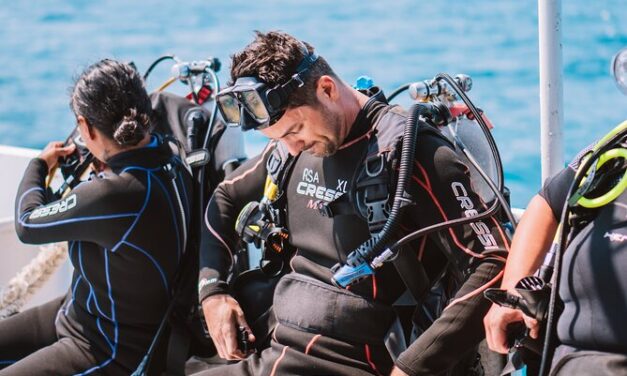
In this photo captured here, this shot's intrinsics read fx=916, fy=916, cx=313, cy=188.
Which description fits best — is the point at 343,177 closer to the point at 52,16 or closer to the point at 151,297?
the point at 151,297

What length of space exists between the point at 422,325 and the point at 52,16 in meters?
11.3

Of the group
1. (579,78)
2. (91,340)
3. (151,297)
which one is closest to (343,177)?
(151,297)

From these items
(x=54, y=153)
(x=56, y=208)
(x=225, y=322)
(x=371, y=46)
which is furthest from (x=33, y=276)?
(x=371, y=46)

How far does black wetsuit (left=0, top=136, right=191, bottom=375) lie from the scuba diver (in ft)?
3.44

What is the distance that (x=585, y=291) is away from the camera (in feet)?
5.55

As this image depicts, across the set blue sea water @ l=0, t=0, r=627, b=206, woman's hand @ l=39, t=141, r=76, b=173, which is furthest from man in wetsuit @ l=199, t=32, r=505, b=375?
blue sea water @ l=0, t=0, r=627, b=206

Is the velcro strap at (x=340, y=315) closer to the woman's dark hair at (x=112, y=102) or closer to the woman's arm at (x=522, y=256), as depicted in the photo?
the woman's arm at (x=522, y=256)

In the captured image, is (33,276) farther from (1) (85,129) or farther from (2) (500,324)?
(2) (500,324)

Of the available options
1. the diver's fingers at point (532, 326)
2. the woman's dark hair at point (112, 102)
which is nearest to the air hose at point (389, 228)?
the diver's fingers at point (532, 326)

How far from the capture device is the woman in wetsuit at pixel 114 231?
246 cm

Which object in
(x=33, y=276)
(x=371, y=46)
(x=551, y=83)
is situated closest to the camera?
(x=551, y=83)

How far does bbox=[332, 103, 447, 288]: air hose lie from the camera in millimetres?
1869

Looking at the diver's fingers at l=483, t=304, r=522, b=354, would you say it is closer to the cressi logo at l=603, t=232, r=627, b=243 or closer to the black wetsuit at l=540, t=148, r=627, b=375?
the black wetsuit at l=540, t=148, r=627, b=375

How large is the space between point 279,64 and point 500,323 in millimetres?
734
